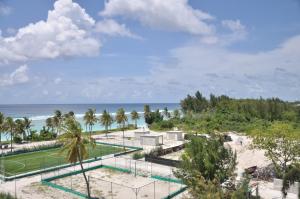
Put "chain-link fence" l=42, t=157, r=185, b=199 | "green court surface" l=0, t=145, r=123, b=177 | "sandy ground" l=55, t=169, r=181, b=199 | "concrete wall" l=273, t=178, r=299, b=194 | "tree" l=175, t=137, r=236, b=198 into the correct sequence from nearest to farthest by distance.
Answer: "tree" l=175, t=137, r=236, b=198 < "concrete wall" l=273, t=178, r=299, b=194 < "sandy ground" l=55, t=169, r=181, b=199 < "chain-link fence" l=42, t=157, r=185, b=199 < "green court surface" l=0, t=145, r=123, b=177

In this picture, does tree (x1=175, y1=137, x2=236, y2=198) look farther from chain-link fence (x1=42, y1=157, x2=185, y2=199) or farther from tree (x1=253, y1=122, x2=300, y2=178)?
tree (x1=253, y1=122, x2=300, y2=178)

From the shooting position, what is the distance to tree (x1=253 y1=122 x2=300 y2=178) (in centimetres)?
2811

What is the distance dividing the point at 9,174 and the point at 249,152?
32140 mm

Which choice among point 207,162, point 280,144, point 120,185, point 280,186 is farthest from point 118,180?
point 280,144

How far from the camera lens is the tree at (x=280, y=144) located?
2811 centimetres

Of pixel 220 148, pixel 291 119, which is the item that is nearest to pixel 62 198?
pixel 220 148

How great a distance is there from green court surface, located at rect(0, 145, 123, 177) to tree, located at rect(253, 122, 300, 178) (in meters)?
21.2

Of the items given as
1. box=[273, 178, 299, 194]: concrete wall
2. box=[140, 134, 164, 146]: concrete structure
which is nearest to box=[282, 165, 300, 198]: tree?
box=[273, 178, 299, 194]: concrete wall

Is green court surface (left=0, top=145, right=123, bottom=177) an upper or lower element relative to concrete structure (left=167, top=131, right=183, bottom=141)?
lower

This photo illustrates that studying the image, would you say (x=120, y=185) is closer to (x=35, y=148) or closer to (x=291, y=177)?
(x=291, y=177)

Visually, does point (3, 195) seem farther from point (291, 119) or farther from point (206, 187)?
point (291, 119)

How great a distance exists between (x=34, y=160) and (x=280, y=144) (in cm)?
3379

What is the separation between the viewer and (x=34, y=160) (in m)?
44.6

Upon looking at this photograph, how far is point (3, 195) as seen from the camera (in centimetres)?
2534
